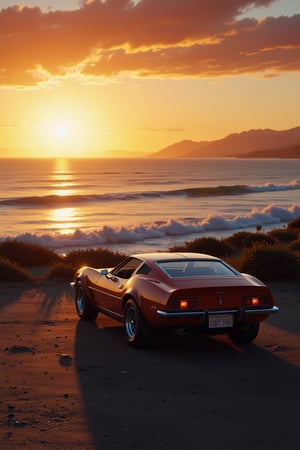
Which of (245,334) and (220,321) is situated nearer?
(220,321)

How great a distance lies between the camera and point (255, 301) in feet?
33.5

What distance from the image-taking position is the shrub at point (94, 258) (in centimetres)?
2131

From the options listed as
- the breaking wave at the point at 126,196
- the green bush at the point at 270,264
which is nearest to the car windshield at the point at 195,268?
the green bush at the point at 270,264

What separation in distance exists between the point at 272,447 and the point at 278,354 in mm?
3858

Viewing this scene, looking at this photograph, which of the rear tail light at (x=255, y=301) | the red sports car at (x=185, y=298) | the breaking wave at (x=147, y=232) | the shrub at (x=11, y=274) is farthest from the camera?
the breaking wave at (x=147, y=232)

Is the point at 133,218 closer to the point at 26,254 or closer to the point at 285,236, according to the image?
the point at 285,236

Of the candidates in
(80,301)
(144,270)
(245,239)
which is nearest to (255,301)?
(144,270)

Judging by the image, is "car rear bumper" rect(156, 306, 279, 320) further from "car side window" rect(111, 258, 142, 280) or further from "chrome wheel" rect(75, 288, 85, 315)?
"chrome wheel" rect(75, 288, 85, 315)

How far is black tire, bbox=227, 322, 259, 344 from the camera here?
10744 mm

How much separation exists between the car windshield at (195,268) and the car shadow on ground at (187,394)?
3.73 ft

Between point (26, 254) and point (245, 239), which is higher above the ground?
point (26, 254)

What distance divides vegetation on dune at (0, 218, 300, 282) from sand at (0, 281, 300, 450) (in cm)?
504

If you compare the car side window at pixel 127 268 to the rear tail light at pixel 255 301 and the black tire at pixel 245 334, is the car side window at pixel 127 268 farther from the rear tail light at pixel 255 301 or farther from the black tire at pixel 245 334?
the rear tail light at pixel 255 301

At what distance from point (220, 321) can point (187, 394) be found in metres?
1.89
